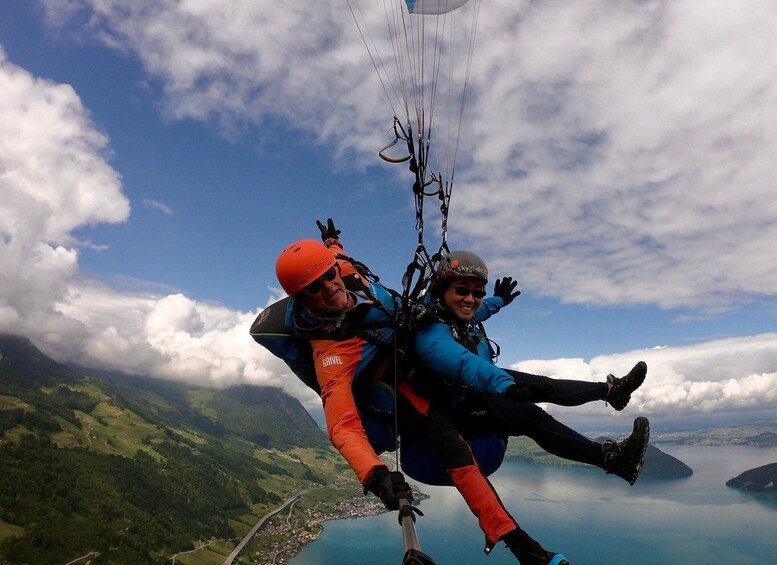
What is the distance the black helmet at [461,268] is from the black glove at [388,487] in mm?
1693

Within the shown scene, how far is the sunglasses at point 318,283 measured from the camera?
311 cm

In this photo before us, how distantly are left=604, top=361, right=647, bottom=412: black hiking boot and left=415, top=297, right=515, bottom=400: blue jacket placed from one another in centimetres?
74

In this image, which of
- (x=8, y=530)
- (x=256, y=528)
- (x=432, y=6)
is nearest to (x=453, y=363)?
(x=432, y=6)

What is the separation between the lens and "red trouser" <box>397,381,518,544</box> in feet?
9.55

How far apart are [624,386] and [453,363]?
3.81ft

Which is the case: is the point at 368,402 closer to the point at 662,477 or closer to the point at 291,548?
the point at 291,548

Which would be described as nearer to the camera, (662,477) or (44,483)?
(44,483)

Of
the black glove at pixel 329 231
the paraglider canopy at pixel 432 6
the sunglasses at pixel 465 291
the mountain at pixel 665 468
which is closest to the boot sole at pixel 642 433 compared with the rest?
the sunglasses at pixel 465 291

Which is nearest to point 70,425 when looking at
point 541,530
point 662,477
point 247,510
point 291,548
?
point 247,510

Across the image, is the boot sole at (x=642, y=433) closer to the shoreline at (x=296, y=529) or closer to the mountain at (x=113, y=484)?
the shoreline at (x=296, y=529)

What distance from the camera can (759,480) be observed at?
4515 inches

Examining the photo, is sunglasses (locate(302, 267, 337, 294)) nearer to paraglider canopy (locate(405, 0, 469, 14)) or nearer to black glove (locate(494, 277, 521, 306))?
black glove (locate(494, 277, 521, 306))

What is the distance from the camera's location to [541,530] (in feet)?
245

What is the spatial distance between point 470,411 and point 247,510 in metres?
127
